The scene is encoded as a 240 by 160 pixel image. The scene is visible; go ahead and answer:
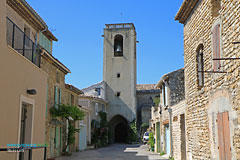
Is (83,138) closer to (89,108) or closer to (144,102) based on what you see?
(89,108)

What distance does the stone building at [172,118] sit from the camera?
15641 millimetres

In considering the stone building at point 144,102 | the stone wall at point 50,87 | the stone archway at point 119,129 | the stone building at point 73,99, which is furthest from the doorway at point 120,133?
the stone wall at point 50,87

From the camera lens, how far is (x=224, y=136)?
7.94 m

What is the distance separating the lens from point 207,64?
9.44 meters

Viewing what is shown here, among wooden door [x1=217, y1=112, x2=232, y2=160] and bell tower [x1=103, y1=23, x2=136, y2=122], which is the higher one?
bell tower [x1=103, y1=23, x2=136, y2=122]

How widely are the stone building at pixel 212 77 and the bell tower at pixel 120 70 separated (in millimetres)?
28393

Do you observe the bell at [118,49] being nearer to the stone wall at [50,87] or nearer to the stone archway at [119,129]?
the stone archway at [119,129]

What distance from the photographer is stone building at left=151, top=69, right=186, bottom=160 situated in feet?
51.3

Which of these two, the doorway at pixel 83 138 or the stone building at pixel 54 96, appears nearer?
the stone building at pixel 54 96

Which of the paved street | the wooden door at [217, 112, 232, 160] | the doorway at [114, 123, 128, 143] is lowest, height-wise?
the paved street

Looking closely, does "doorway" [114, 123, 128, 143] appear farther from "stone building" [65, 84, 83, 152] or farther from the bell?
"stone building" [65, 84, 83, 152]

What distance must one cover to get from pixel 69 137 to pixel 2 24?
51.0ft

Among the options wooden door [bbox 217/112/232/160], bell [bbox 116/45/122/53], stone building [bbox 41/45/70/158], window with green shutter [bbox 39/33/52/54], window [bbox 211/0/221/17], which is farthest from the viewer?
bell [bbox 116/45/122/53]

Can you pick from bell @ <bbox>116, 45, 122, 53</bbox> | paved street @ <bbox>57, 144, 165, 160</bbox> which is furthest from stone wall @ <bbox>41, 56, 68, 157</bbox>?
bell @ <bbox>116, 45, 122, 53</bbox>
